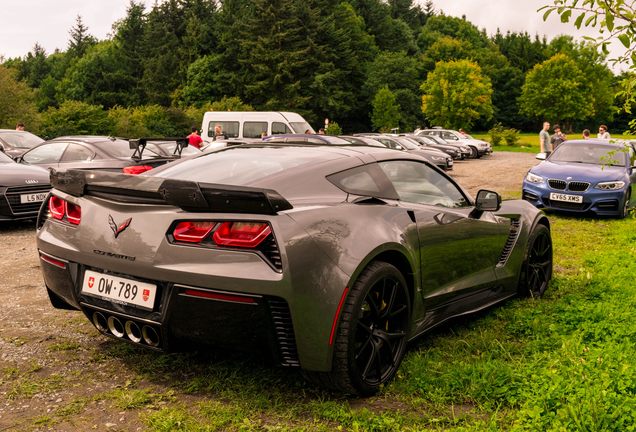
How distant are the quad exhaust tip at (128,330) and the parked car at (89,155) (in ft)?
24.7

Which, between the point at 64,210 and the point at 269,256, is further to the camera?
the point at 64,210

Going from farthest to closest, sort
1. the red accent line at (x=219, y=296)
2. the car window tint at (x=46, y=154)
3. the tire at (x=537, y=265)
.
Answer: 1. the car window tint at (x=46, y=154)
2. the tire at (x=537, y=265)
3. the red accent line at (x=219, y=296)

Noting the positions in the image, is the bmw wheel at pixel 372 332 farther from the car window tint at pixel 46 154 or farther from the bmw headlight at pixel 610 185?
the car window tint at pixel 46 154

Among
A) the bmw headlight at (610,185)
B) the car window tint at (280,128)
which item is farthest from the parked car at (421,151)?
the bmw headlight at (610,185)

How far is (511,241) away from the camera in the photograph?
5105 mm

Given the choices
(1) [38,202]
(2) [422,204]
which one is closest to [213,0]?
(1) [38,202]

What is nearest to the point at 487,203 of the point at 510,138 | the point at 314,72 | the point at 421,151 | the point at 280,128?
the point at 421,151

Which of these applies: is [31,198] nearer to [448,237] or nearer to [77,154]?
[77,154]

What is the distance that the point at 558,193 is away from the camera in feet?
35.6

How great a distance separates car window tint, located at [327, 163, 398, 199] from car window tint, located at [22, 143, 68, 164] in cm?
898

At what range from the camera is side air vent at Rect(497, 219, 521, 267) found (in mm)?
4961

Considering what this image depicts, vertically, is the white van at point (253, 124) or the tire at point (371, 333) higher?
the white van at point (253, 124)

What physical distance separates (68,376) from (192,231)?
1.30m

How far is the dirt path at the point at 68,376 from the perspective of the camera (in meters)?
3.08
